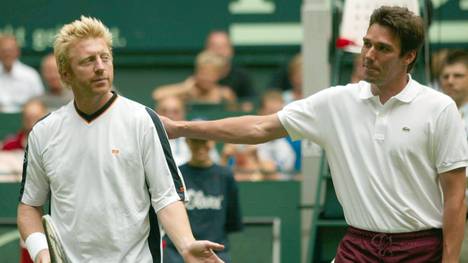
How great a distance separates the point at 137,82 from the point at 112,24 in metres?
0.81

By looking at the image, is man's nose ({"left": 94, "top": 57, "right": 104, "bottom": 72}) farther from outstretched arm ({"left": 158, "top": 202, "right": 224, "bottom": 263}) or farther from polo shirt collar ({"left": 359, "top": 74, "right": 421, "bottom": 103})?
polo shirt collar ({"left": 359, "top": 74, "right": 421, "bottom": 103})

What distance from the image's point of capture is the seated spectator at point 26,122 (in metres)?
11.3

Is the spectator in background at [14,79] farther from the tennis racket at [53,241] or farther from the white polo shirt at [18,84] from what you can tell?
the tennis racket at [53,241]

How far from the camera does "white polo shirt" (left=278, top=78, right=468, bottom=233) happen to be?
5816 mm

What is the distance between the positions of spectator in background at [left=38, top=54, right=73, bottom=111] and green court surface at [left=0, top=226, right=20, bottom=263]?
2.34 metres

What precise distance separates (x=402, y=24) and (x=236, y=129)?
1.07 meters

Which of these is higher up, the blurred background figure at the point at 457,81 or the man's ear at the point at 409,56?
the man's ear at the point at 409,56

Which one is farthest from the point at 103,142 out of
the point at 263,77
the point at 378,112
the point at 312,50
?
the point at 263,77

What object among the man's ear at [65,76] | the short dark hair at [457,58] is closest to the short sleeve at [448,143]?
the man's ear at [65,76]

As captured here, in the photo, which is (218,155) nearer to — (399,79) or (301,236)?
(301,236)

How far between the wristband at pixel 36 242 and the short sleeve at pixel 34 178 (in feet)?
0.54

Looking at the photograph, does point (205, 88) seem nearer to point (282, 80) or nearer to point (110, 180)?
point (282, 80)

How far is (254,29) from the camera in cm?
1488

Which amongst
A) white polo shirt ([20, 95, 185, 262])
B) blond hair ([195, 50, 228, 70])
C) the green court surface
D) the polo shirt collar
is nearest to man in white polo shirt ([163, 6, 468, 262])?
the polo shirt collar
